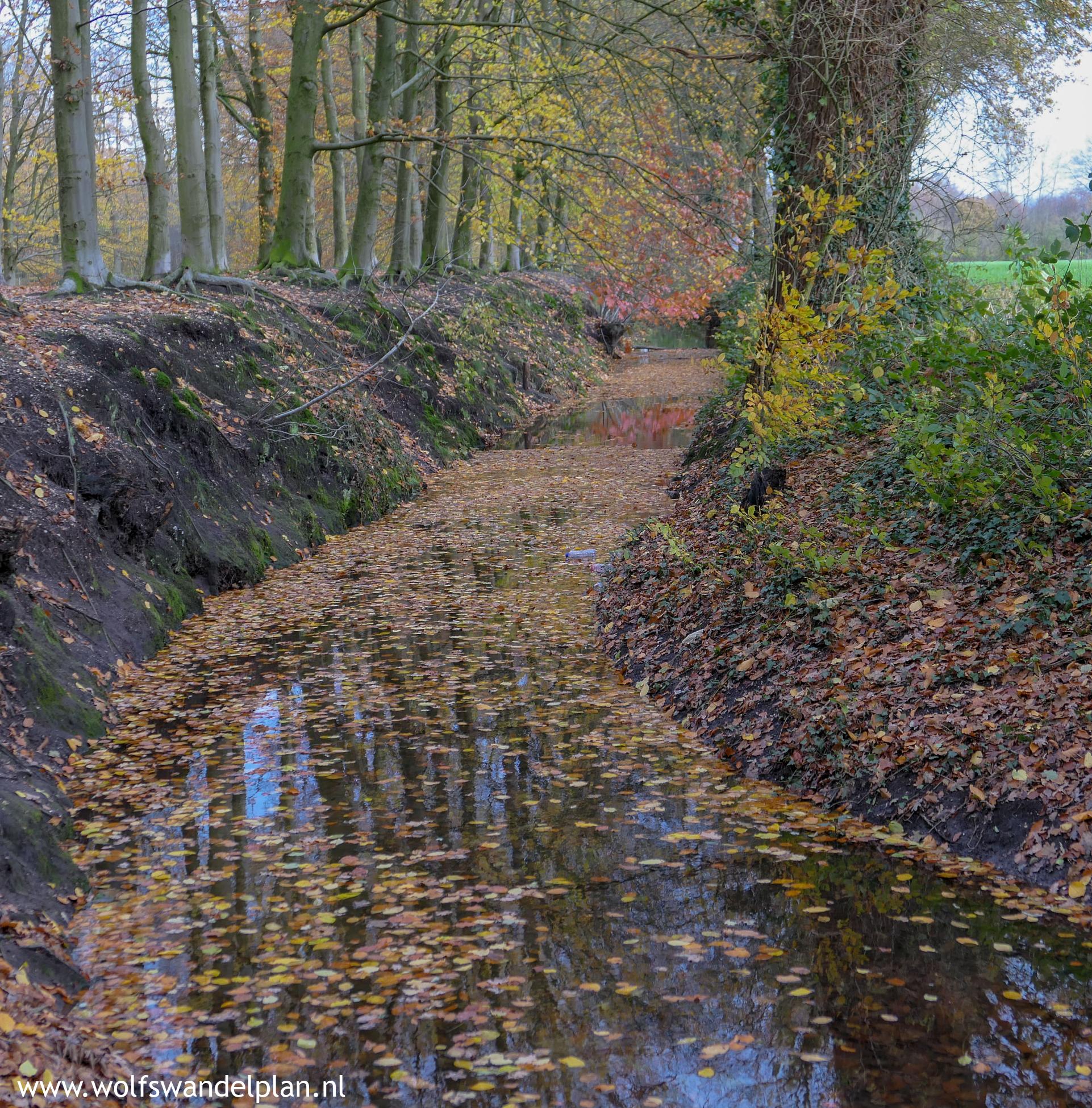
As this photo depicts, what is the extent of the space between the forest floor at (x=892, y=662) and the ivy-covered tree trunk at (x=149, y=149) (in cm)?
1188

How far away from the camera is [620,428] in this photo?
23.5 meters

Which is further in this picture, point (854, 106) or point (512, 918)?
point (854, 106)

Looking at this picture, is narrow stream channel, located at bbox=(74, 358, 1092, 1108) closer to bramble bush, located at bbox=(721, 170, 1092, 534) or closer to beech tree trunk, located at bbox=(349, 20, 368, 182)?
bramble bush, located at bbox=(721, 170, 1092, 534)

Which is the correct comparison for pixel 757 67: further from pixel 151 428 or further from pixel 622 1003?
pixel 622 1003

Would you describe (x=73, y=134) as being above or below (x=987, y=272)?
above

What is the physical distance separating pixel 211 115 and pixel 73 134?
998 centimetres

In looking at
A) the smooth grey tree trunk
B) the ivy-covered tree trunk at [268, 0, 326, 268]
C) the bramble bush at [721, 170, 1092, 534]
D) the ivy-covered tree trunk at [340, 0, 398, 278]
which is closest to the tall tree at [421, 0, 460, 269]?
the smooth grey tree trunk

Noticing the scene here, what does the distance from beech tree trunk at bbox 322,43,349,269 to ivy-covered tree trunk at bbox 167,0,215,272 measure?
849cm

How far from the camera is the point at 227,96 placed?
26.6m

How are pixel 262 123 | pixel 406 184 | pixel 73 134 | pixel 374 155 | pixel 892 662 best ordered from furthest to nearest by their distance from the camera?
pixel 262 123, pixel 406 184, pixel 374 155, pixel 73 134, pixel 892 662

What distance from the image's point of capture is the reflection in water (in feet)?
70.8

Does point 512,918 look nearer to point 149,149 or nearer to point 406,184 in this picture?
point 149,149

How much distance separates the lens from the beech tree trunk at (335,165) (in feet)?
85.8

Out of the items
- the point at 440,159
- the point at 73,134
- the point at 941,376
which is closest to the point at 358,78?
the point at 440,159
